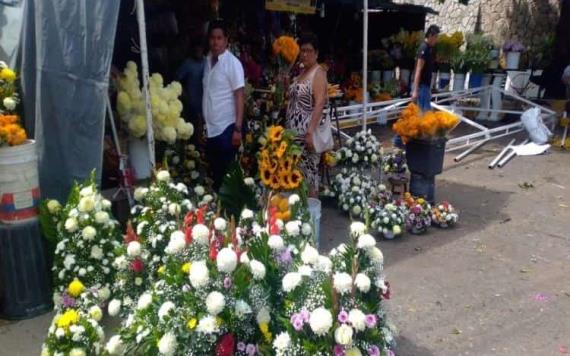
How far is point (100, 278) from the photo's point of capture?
3.39 metres

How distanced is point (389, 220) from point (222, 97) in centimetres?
186

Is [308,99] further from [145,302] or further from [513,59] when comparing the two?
[513,59]

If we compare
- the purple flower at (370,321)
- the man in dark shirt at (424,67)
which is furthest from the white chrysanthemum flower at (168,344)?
the man in dark shirt at (424,67)

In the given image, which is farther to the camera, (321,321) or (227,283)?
(227,283)

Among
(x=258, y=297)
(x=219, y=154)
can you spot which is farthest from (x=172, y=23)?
(x=258, y=297)

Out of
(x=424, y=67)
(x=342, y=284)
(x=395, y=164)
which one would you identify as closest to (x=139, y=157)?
(x=342, y=284)

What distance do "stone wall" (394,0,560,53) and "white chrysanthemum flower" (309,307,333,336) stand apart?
Answer: 15.1 metres

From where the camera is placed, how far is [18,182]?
3.49 metres

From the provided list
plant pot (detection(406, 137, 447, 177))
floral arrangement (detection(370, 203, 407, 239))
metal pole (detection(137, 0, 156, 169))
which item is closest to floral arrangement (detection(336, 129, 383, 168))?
plant pot (detection(406, 137, 447, 177))

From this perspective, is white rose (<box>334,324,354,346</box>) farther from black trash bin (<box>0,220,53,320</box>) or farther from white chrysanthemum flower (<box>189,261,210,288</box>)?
black trash bin (<box>0,220,53,320</box>)

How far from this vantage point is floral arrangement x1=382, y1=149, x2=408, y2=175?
6541 millimetres

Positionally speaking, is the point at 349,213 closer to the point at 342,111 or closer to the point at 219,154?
the point at 219,154

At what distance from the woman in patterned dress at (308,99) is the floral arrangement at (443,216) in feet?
4.26

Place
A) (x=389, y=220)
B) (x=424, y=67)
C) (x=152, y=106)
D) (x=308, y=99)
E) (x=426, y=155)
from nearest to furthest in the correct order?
(x=152, y=106) → (x=308, y=99) → (x=389, y=220) → (x=426, y=155) → (x=424, y=67)
